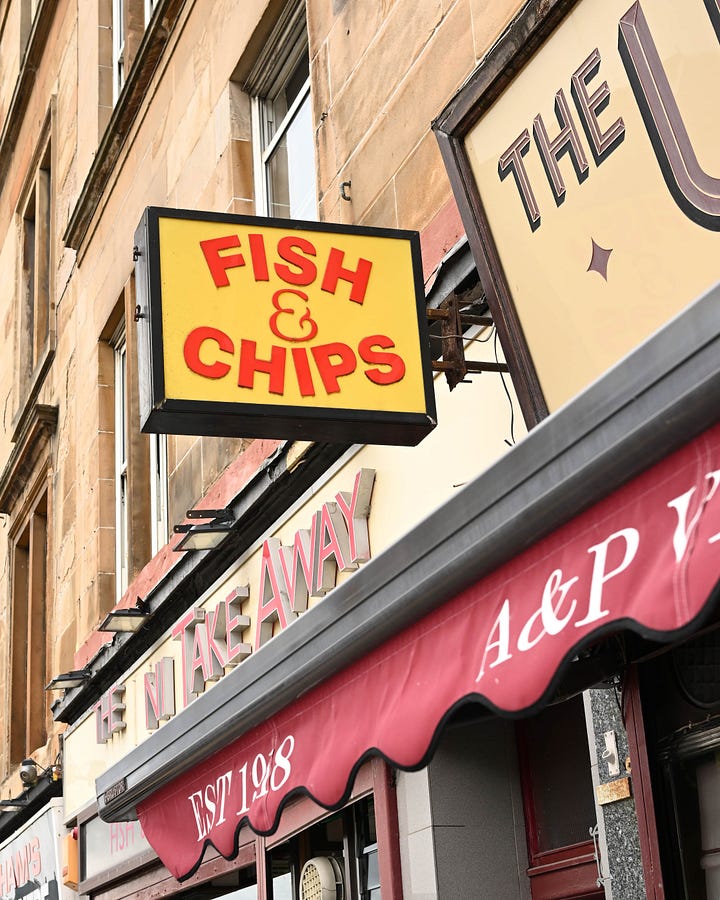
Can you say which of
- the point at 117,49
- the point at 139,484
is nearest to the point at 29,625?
the point at 139,484

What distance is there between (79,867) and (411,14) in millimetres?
8071

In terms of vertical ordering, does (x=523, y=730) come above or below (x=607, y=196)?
below

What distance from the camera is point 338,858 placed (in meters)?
7.53

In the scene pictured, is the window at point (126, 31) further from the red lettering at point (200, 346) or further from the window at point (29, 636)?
the red lettering at point (200, 346)

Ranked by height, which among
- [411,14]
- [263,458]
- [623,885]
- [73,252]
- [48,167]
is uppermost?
[48,167]

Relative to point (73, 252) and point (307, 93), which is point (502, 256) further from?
point (73, 252)

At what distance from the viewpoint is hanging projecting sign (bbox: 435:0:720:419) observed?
4457 mm

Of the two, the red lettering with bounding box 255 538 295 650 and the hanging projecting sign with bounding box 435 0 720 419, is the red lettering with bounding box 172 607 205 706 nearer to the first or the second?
the red lettering with bounding box 255 538 295 650

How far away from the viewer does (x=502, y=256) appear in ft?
17.9

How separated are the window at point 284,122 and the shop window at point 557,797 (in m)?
→ 4.05

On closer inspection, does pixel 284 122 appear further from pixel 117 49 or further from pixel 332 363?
pixel 117 49

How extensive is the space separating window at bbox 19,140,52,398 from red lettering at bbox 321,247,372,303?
37.2 ft

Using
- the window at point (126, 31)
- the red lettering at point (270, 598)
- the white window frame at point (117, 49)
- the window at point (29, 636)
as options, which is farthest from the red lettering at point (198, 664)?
the window at point (29, 636)

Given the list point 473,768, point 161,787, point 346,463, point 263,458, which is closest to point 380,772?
point 473,768
